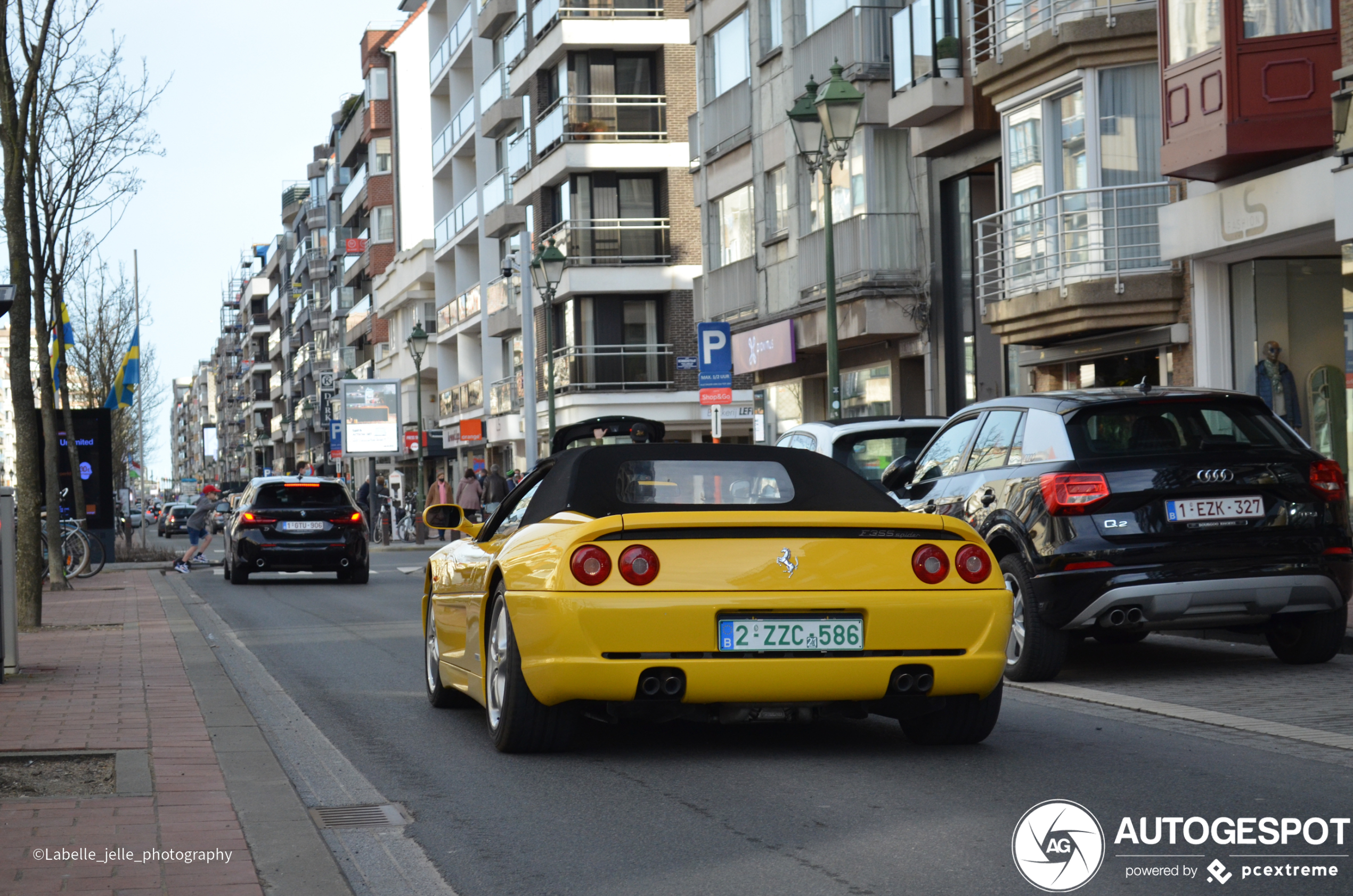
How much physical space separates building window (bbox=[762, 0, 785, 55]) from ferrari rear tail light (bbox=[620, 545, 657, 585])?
26377mm

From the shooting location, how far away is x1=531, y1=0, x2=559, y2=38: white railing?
48281mm

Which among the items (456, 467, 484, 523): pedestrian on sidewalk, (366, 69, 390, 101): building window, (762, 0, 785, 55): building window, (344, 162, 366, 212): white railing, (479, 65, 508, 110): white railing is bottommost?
(456, 467, 484, 523): pedestrian on sidewalk

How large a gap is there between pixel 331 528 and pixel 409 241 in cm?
5044

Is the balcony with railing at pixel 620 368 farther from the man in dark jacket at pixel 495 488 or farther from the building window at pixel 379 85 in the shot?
the building window at pixel 379 85

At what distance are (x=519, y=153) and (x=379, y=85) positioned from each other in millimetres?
26780

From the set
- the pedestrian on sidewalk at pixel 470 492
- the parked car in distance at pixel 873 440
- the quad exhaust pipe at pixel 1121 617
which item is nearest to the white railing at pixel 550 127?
the pedestrian on sidewalk at pixel 470 492

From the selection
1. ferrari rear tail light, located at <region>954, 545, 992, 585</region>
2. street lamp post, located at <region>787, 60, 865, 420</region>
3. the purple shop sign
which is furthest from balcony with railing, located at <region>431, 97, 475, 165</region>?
ferrari rear tail light, located at <region>954, 545, 992, 585</region>

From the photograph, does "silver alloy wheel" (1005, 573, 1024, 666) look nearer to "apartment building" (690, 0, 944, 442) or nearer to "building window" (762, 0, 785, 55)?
"apartment building" (690, 0, 944, 442)

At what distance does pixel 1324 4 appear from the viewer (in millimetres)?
18594

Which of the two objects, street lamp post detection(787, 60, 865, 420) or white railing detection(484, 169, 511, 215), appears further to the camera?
white railing detection(484, 169, 511, 215)

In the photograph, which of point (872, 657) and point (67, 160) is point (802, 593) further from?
point (67, 160)

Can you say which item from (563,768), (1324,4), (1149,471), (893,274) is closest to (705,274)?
(893,274)

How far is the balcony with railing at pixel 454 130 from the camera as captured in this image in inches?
2395

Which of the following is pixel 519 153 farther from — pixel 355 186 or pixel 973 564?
pixel 973 564
